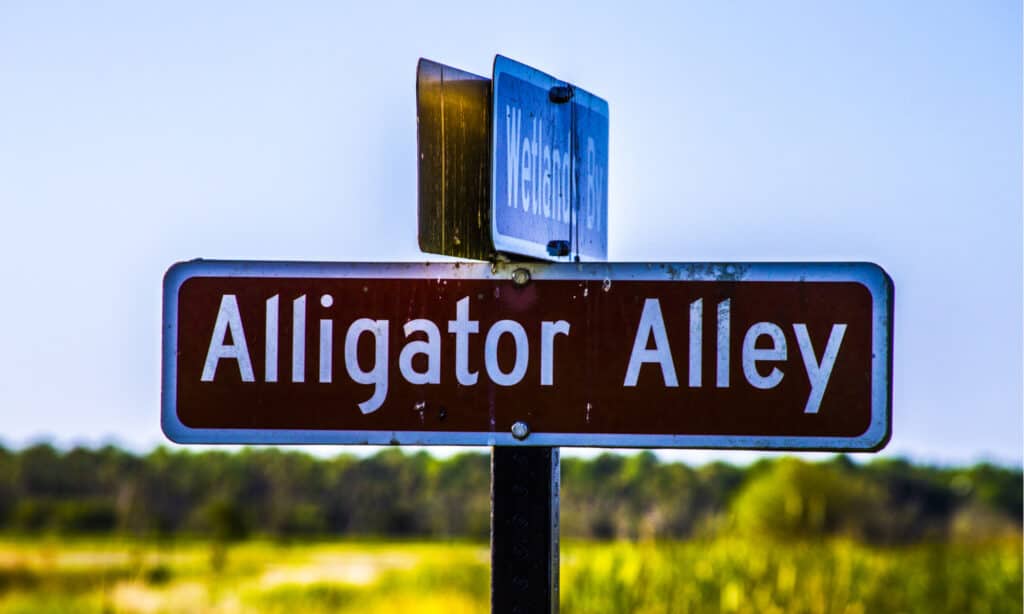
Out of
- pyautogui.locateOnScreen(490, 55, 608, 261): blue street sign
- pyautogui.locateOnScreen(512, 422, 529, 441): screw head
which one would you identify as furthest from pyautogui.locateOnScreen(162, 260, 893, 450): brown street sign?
pyautogui.locateOnScreen(490, 55, 608, 261): blue street sign

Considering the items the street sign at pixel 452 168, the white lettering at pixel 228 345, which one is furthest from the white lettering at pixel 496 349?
the white lettering at pixel 228 345

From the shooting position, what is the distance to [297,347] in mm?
2777

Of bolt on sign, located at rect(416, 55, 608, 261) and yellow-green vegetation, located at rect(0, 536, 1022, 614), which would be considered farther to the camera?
yellow-green vegetation, located at rect(0, 536, 1022, 614)

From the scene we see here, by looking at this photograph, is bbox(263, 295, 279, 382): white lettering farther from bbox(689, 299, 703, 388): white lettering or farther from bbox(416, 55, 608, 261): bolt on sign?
bbox(689, 299, 703, 388): white lettering

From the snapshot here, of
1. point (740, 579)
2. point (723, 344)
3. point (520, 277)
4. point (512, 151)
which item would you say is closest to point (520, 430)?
point (520, 277)

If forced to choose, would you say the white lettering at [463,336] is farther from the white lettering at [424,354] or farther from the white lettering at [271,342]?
the white lettering at [271,342]

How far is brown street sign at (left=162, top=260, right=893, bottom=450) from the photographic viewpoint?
8.84ft

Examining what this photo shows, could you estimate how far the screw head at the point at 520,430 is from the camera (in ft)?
8.95

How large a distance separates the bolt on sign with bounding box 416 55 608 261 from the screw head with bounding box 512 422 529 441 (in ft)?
0.97

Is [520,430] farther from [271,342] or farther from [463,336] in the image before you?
[271,342]

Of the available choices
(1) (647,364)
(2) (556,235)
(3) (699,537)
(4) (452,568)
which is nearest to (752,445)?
(1) (647,364)

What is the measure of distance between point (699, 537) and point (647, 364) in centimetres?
1040

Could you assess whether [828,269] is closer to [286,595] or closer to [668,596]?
[668,596]

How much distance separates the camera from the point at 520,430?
273 cm
